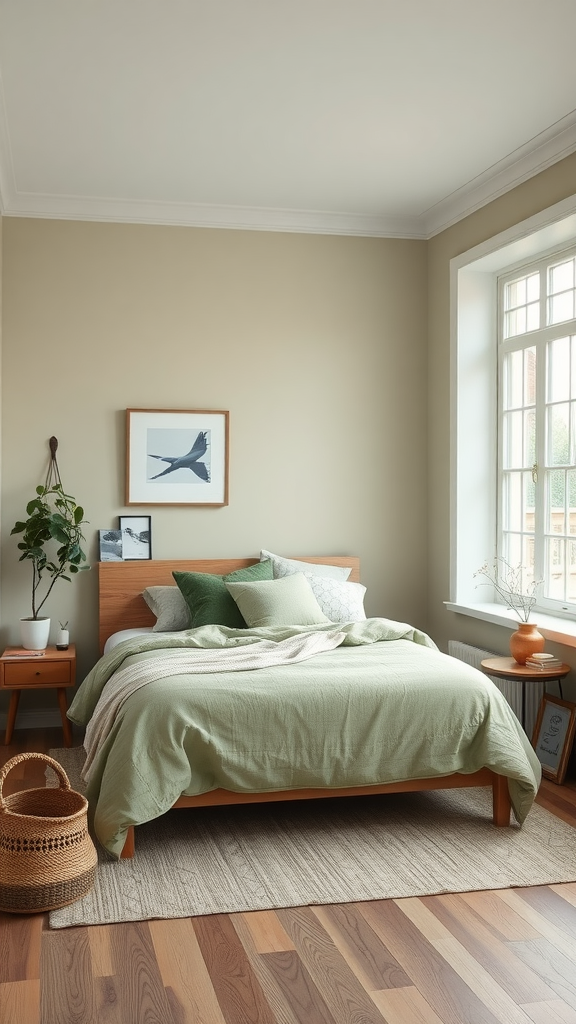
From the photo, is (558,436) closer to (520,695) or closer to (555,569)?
(555,569)

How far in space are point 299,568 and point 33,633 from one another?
5.05 ft

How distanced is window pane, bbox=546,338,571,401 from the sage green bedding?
1.75 meters

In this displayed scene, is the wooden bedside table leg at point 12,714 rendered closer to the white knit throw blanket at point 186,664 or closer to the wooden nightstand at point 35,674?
the wooden nightstand at point 35,674

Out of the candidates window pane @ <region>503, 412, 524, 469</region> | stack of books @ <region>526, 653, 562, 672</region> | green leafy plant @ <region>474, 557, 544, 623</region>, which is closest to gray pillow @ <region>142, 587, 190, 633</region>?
green leafy plant @ <region>474, 557, 544, 623</region>

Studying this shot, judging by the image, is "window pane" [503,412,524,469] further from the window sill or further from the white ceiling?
the white ceiling

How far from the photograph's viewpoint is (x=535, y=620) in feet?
15.4

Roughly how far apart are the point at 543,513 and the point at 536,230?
145 cm

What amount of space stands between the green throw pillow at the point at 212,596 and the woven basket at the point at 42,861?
184 centimetres

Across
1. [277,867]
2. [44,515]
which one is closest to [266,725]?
[277,867]

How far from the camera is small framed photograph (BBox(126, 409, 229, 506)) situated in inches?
211

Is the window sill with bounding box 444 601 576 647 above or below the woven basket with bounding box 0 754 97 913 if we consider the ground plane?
above

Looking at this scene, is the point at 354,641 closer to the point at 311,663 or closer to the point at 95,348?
the point at 311,663

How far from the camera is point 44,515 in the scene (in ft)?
16.3

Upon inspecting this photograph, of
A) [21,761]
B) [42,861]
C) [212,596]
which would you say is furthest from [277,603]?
[42,861]
